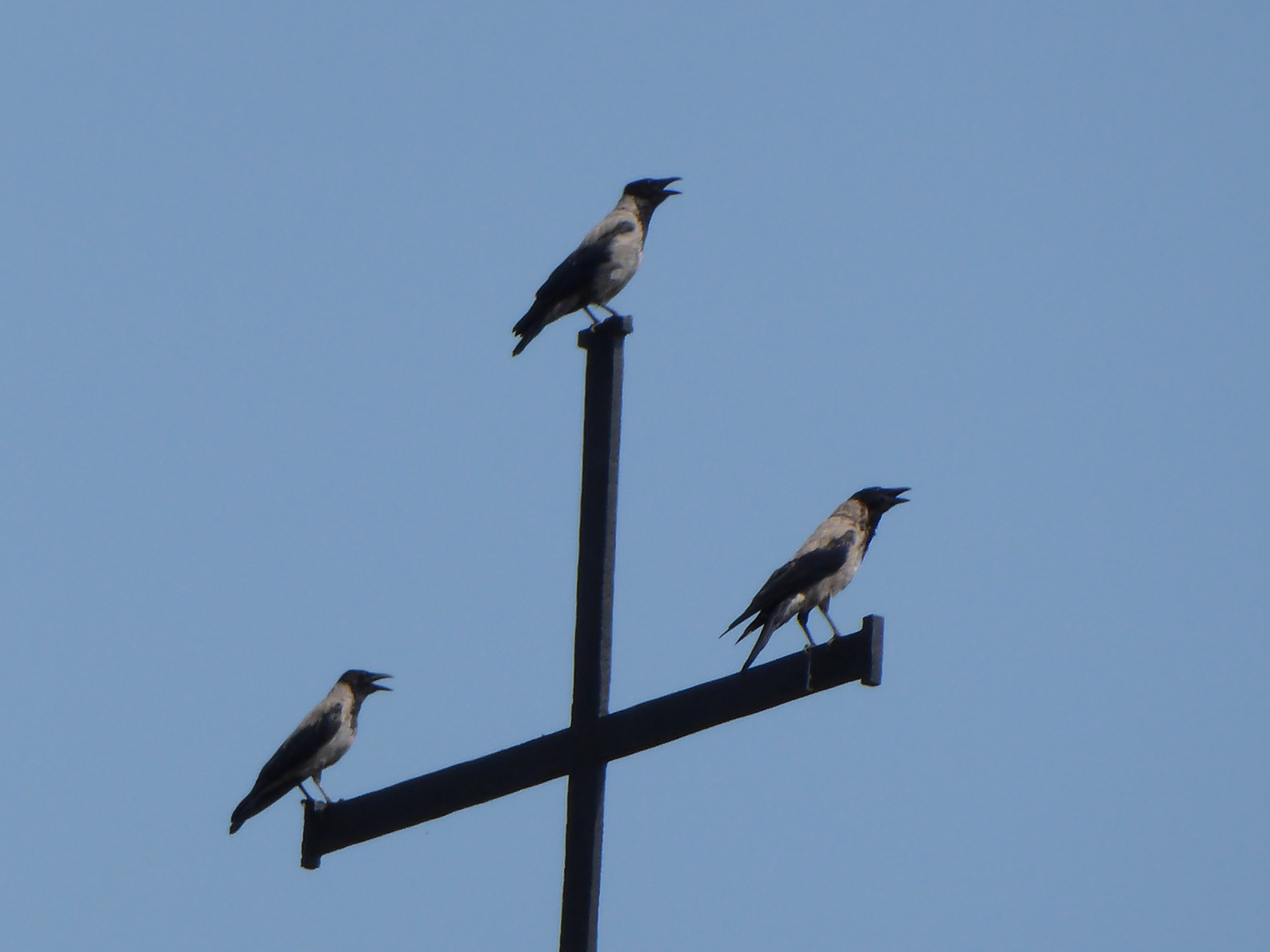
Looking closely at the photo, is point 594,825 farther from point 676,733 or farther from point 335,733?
point 335,733

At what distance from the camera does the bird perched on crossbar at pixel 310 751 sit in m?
8.86

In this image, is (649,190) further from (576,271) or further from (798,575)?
(798,575)

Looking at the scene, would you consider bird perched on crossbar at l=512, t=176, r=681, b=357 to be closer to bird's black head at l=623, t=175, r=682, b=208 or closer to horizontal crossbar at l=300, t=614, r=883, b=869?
bird's black head at l=623, t=175, r=682, b=208

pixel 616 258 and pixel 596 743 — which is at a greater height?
pixel 616 258

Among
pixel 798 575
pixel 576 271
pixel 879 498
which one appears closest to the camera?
pixel 798 575

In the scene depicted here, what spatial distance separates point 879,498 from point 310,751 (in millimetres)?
3334

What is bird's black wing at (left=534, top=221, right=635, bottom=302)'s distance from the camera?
30.7 ft

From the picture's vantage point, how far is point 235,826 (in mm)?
8422

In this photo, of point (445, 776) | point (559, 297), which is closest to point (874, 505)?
point (559, 297)

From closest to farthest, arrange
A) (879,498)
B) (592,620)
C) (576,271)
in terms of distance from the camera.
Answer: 1. (592,620)
2. (879,498)
3. (576,271)

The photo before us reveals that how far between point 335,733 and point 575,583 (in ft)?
15.1

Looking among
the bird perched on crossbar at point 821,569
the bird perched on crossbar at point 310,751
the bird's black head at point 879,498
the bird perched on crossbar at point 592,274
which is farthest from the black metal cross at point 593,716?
the bird perched on crossbar at point 592,274

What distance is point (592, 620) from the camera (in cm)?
500

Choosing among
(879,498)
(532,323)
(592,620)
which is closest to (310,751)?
(532,323)
